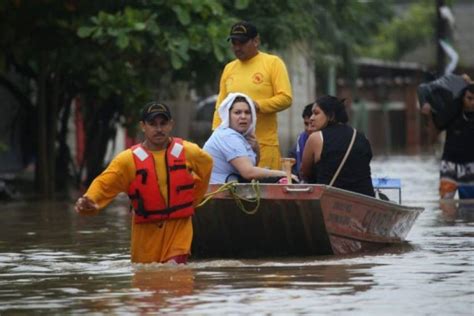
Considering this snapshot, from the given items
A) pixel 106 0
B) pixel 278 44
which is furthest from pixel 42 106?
pixel 278 44

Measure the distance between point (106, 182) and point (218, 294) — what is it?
1815 millimetres

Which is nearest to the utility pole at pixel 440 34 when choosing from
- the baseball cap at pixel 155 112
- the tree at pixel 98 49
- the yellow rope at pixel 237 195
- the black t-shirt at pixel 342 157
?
the tree at pixel 98 49

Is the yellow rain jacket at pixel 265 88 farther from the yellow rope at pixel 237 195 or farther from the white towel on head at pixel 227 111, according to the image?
the yellow rope at pixel 237 195

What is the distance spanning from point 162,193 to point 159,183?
75mm

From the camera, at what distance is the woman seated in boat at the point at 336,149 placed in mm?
13766

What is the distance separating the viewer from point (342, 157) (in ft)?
45.1

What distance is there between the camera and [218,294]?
10.7m

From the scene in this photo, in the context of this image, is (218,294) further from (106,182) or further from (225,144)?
(225,144)

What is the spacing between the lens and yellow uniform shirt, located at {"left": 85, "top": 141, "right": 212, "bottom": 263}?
12.2 m

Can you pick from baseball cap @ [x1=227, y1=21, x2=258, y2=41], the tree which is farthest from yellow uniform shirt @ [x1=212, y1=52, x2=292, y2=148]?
the tree

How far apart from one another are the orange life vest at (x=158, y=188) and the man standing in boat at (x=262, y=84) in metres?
2.69

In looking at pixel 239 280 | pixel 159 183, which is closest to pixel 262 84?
pixel 159 183

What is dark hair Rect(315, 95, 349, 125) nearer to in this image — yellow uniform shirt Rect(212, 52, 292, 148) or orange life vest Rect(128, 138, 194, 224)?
yellow uniform shirt Rect(212, 52, 292, 148)

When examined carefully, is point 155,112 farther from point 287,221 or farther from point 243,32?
point 243,32
